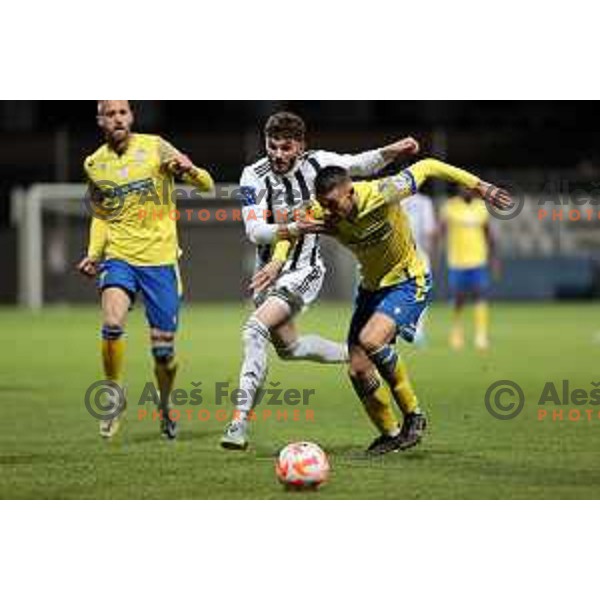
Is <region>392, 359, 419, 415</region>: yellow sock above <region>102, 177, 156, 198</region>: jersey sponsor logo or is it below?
below

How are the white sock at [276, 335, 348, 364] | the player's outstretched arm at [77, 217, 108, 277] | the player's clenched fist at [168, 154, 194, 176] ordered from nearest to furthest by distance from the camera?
the player's clenched fist at [168, 154, 194, 176]
the white sock at [276, 335, 348, 364]
the player's outstretched arm at [77, 217, 108, 277]

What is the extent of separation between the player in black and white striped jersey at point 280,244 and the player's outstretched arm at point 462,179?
203 mm

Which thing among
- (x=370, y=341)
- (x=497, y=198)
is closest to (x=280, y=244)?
(x=370, y=341)

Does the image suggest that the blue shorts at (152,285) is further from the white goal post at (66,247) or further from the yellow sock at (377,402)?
the white goal post at (66,247)

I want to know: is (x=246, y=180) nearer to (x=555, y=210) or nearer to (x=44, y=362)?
(x=44, y=362)

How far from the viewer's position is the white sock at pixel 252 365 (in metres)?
8.62

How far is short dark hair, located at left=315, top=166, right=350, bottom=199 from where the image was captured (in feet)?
26.1

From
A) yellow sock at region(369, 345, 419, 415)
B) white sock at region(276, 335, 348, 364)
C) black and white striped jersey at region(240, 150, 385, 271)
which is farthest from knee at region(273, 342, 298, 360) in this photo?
yellow sock at region(369, 345, 419, 415)

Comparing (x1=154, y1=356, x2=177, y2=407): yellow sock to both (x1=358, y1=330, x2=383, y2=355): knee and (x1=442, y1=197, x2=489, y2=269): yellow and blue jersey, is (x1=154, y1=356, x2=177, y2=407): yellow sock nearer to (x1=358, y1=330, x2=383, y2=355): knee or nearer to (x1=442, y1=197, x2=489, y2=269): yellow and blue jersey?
(x1=358, y1=330, x2=383, y2=355): knee

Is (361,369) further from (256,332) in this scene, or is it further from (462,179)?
(462,179)

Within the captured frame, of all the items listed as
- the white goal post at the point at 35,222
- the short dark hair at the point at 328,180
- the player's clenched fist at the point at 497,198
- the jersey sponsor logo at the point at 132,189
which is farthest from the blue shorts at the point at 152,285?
the white goal post at the point at 35,222

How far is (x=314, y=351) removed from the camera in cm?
944

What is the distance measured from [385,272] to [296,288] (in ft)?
2.18

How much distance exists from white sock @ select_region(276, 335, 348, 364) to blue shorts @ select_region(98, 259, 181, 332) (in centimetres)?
74
